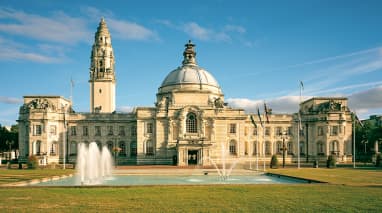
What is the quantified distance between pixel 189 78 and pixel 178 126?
13.1 meters

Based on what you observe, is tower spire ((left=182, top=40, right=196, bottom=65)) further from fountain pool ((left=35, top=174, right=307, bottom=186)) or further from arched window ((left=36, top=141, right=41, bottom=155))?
fountain pool ((left=35, top=174, right=307, bottom=186))

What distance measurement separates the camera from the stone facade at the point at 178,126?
76875mm

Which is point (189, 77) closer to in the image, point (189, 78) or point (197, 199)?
point (189, 78)

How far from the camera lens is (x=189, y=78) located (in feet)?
278

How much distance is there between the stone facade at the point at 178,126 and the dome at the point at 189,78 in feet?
0.73

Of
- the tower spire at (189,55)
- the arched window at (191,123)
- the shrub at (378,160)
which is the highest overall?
the tower spire at (189,55)

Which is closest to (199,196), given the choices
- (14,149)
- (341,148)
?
(341,148)

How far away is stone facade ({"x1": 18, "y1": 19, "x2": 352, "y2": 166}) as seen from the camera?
76875mm

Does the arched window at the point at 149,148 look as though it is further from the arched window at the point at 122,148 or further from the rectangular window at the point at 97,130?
the rectangular window at the point at 97,130

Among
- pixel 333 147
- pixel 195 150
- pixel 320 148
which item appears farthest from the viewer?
pixel 320 148

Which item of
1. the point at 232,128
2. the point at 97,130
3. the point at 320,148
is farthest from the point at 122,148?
the point at 320,148

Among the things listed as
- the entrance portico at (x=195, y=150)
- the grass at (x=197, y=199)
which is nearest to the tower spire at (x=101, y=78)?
the entrance portico at (x=195, y=150)

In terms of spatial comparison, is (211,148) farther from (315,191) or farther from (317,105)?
(315,191)

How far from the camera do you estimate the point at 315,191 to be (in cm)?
2597
